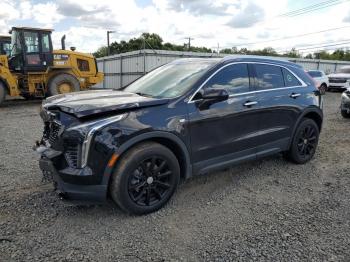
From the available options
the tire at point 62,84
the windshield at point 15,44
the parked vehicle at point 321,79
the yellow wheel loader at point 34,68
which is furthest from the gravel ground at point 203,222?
the parked vehicle at point 321,79

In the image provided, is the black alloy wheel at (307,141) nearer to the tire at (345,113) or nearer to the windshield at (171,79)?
the windshield at (171,79)

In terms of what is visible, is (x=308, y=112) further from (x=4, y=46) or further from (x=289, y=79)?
(x=4, y=46)

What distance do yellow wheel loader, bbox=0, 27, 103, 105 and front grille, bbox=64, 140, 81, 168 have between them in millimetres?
10872

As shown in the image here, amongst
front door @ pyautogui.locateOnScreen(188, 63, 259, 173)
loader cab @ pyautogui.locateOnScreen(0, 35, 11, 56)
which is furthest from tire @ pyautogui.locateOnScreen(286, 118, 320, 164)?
loader cab @ pyautogui.locateOnScreen(0, 35, 11, 56)

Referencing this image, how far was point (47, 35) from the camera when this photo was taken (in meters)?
13.3

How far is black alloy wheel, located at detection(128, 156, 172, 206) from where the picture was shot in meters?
3.41

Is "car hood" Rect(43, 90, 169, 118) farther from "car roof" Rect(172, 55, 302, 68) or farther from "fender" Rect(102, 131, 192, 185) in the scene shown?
"car roof" Rect(172, 55, 302, 68)

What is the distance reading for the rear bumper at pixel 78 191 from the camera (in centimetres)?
318

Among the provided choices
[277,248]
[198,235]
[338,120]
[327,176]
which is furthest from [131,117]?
[338,120]

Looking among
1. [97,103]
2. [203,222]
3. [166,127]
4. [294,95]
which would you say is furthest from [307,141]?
[97,103]

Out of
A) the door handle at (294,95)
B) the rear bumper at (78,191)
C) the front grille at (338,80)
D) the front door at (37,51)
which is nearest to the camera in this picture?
the rear bumper at (78,191)

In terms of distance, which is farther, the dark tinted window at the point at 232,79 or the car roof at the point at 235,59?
the car roof at the point at 235,59

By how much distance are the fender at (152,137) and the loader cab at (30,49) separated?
11.5 meters

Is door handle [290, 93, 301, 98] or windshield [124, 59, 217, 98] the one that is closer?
windshield [124, 59, 217, 98]
